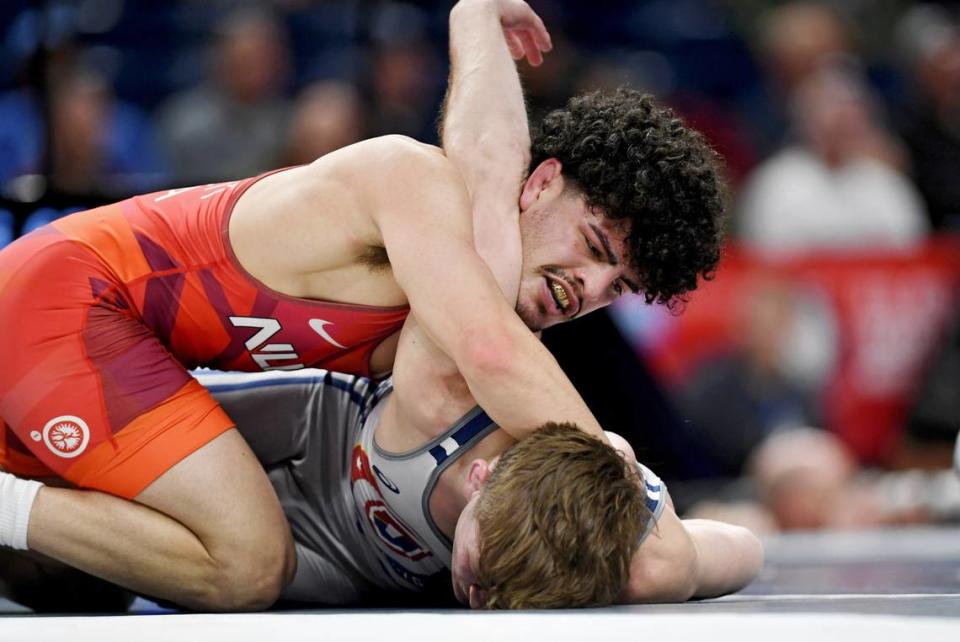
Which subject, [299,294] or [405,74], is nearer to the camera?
[299,294]

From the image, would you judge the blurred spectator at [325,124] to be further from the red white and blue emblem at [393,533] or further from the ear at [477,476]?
the ear at [477,476]

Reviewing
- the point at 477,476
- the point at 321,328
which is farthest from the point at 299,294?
the point at 477,476

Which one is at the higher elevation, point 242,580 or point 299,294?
point 299,294

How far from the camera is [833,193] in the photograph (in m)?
6.22

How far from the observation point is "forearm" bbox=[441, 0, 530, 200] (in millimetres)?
2686

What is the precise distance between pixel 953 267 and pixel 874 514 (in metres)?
1.08

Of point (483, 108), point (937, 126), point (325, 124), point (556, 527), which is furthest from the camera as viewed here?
point (937, 126)

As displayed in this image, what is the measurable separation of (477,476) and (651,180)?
70cm

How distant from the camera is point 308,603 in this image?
9.12 ft

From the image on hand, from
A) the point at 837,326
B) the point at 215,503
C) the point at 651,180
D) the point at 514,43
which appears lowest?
the point at 837,326

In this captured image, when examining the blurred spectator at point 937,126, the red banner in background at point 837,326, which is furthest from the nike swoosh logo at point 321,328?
the blurred spectator at point 937,126

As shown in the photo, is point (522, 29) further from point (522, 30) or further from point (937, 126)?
point (937, 126)

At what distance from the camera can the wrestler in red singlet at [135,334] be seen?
8.47 feet

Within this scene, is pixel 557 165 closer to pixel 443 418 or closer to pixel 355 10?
pixel 443 418
